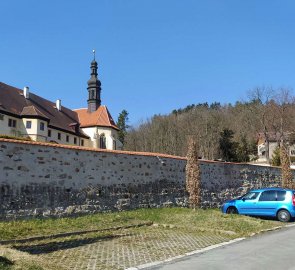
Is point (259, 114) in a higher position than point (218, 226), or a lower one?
higher

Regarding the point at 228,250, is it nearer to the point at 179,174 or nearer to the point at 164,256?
the point at 164,256

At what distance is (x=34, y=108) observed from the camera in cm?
4966

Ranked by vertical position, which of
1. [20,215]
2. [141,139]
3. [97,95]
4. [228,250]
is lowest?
[228,250]

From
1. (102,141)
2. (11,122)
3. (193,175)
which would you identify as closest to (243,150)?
(102,141)

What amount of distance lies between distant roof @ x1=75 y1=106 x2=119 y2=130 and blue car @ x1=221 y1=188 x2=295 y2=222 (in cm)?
4819

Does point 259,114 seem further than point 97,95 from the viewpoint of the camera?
No

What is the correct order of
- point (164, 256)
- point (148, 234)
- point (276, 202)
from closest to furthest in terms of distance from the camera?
point (164, 256), point (148, 234), point (276, 202)

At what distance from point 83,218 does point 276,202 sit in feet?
26.9

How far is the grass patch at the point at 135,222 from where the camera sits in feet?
39.2

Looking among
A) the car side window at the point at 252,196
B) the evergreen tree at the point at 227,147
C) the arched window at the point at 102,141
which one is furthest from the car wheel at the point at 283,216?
the arched window at the point at 102,141

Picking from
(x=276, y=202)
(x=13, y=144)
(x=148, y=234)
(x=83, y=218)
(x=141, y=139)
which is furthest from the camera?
(x=141, y=139)

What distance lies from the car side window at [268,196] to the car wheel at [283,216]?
0.64 meters

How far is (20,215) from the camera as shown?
13.1 metres

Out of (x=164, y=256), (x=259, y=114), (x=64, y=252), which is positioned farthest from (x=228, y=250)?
(x=259, y=114)
